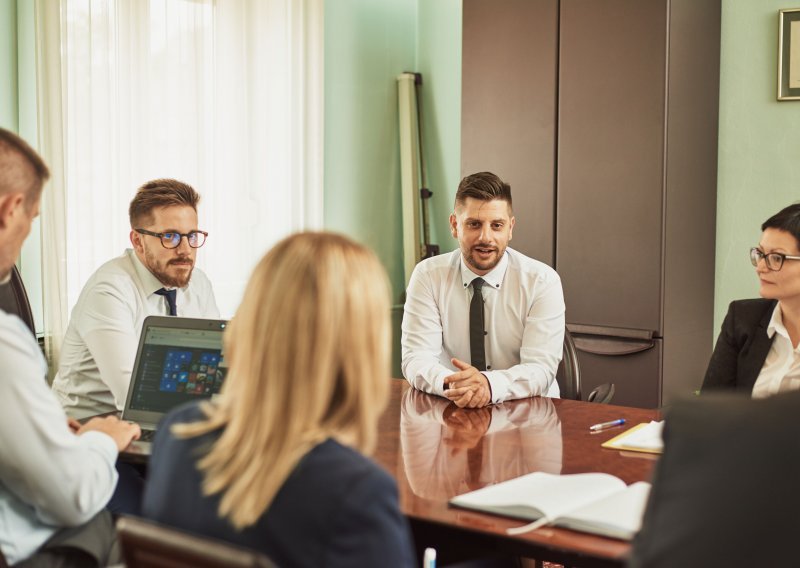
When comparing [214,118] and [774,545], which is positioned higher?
[214,118]

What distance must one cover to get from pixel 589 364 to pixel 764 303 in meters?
1.38

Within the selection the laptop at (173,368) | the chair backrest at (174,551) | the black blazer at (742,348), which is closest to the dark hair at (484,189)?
the black blazer at (742,348)

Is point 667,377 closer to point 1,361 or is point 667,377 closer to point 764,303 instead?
point 764,303

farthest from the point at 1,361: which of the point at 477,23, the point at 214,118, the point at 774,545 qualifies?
the point at 477,23

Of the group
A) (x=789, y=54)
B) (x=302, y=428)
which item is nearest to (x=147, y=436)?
A: (x=302, y=428)

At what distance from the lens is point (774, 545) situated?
1037mm

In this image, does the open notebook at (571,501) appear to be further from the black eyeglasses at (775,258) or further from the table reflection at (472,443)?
the black eyeglasses at (775,258)

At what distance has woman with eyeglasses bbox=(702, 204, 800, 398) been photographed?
8.38 feet

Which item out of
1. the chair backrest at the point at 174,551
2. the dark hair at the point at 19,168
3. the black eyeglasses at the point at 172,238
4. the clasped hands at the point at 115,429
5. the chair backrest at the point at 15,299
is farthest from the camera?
the chair backrest at the point at 15,299

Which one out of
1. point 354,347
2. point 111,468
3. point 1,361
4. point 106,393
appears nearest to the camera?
point 354,347

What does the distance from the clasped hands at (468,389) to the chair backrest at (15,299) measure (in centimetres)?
141

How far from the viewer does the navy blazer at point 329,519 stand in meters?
1.13

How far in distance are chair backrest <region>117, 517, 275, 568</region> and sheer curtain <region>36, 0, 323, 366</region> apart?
2.63m

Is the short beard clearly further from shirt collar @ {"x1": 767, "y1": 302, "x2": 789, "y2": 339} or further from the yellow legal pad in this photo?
shirt collar @ {"x1": 767, "y1": 302, "x2": 789, "y2": 339}
